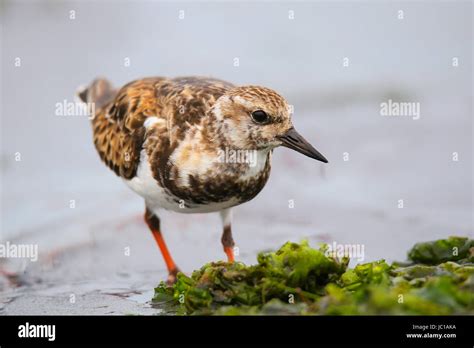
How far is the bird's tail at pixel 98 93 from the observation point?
709cm

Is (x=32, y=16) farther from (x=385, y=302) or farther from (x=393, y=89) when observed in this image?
(x=385, y=302)

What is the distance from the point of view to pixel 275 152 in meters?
9.20

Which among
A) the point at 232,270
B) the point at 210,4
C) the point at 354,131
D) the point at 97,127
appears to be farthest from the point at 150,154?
the point at 210,4

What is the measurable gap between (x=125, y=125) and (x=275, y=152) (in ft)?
10.3

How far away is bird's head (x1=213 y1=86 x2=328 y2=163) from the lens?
5.44 meters

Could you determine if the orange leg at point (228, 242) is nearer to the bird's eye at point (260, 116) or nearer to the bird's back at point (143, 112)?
the bird's back at point (143, 112)

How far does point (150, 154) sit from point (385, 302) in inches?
103

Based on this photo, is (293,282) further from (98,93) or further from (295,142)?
(98,93)

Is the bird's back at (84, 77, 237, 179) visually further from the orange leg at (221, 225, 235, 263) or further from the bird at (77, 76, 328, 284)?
the orange leg at (221, 225, 235, 263)
